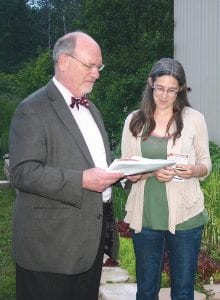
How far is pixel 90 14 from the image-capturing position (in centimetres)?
1495

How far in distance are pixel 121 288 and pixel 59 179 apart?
2159mm

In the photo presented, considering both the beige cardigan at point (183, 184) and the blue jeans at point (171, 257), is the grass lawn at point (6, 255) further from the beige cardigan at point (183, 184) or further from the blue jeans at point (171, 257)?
the beige cardigan at point (183, 184)

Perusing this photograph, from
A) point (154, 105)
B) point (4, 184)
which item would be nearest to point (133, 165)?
point (154, 105)

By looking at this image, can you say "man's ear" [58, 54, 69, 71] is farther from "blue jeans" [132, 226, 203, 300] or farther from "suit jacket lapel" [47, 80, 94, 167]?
"blue jeans" [132, 226, 203, 300]

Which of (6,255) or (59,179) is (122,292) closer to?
(6,255)

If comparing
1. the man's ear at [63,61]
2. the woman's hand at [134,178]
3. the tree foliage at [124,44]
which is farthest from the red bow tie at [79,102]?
the tree foliage at [124,44]

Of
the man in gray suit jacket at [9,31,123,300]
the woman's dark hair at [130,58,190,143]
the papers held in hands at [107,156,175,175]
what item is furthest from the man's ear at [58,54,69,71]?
the woman's dark hair at [130,58,190,143]

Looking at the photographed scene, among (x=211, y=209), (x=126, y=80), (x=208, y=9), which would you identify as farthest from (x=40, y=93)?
(x=126, y=80)

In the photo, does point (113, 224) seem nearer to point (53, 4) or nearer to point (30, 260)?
point (30, 260)

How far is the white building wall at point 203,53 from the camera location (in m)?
7.26

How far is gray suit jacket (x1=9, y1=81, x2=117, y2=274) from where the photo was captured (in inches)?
97.6

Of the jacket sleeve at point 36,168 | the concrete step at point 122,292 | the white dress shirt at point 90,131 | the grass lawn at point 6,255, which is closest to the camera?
the jacket sleeve at point 36,168

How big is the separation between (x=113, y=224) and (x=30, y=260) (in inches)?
24.3

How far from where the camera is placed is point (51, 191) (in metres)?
2.47
